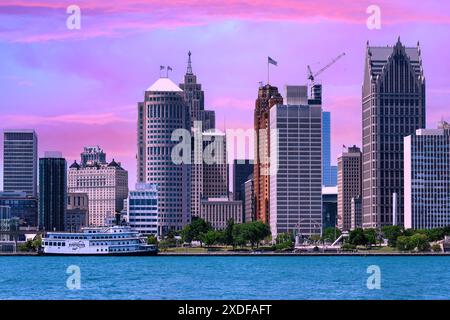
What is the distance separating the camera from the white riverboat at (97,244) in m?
99.6

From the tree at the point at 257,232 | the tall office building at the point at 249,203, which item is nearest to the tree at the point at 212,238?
the tree at the point at 257,232

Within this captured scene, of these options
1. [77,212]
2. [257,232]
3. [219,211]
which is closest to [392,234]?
[257,232]

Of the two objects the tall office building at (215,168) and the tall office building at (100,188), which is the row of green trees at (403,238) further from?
the tall office building at (100,188)

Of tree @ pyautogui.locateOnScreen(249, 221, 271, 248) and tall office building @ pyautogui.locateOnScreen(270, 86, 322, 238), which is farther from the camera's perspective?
tall office building @ pyautogui.locateOnScreen(270, 86, 322, 238)

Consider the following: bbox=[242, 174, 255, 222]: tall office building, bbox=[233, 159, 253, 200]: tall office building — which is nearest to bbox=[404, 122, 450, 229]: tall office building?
bbox=[242, 174, 255, 222]: tall office building

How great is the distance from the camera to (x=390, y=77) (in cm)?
16362

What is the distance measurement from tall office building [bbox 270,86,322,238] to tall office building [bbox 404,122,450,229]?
14.4m

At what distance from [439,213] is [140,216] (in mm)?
41418

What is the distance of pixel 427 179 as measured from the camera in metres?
150

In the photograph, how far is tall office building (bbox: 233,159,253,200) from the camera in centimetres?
19212

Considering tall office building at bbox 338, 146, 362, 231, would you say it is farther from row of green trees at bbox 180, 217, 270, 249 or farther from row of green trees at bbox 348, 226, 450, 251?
row of green trees at bbox 180, 217, 270, 249
